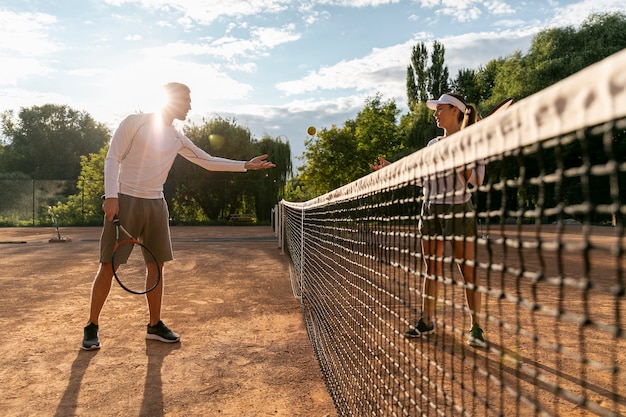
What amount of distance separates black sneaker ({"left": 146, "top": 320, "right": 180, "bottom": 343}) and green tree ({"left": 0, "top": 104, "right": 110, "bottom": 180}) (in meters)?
53.8

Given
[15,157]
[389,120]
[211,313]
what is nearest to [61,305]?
[211,313]

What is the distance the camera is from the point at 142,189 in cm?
399

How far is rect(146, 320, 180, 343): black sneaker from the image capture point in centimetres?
404

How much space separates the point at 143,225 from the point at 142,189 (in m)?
0.29

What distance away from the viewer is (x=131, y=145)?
397cm

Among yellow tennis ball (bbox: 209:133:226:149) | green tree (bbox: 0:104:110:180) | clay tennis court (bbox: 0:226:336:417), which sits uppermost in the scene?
green tree (bbox: 0:104:110:180)

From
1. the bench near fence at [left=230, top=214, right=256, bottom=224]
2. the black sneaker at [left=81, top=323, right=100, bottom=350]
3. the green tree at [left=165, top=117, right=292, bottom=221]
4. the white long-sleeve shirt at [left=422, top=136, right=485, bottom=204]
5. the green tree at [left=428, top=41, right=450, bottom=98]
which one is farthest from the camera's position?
the green tree at [left=428, top=41, right=450, bottom=98]

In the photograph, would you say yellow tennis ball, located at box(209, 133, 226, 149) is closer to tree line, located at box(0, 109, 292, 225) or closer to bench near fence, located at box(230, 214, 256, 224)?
tree line, located at box(0, 109, 292, 225)

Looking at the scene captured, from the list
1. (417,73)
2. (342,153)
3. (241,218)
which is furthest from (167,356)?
(417,73)

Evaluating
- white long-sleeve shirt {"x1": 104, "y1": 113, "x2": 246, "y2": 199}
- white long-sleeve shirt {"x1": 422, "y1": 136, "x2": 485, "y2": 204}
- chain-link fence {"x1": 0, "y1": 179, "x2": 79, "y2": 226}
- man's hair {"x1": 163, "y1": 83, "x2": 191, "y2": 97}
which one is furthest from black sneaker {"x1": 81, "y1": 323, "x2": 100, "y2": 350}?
chain-link fence {"x1": 0, "y1": 179, "x2": 79, "y2": 226}

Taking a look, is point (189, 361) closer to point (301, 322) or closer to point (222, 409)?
point (222, 409)

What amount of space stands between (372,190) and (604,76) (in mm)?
1694

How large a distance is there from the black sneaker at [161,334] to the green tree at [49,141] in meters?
53.8

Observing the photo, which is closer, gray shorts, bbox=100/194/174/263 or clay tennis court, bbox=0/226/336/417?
clay tennis court, bbox=0/226/336/417
